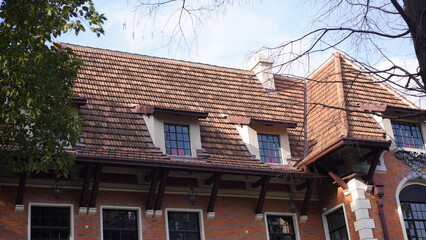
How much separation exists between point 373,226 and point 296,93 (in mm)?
7145

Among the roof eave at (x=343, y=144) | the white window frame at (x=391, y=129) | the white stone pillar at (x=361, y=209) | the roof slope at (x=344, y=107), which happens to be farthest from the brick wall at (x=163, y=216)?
the white window frame at (x=391, y=129)

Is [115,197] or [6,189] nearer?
[6,189]

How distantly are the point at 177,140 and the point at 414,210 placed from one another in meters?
6.92

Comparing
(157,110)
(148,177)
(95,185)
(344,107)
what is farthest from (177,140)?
(344,107)

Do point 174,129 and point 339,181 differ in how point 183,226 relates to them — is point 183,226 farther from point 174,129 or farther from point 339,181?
point 339,181

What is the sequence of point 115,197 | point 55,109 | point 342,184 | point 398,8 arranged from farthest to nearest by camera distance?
point 342,184 < point 115,197 < point 55,109 < point 398,8

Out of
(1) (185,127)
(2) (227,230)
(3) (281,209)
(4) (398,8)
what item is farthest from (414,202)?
(4) (398,8)

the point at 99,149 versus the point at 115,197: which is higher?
the point at 99,149

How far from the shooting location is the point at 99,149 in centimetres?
1552

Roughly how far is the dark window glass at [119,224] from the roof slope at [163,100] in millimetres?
1488

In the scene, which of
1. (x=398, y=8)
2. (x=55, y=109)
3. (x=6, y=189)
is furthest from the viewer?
(x=6, y=189)

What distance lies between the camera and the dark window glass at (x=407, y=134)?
18.8m

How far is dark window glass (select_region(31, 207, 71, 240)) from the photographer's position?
47.8ft

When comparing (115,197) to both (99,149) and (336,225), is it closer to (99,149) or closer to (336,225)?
(99,149)
